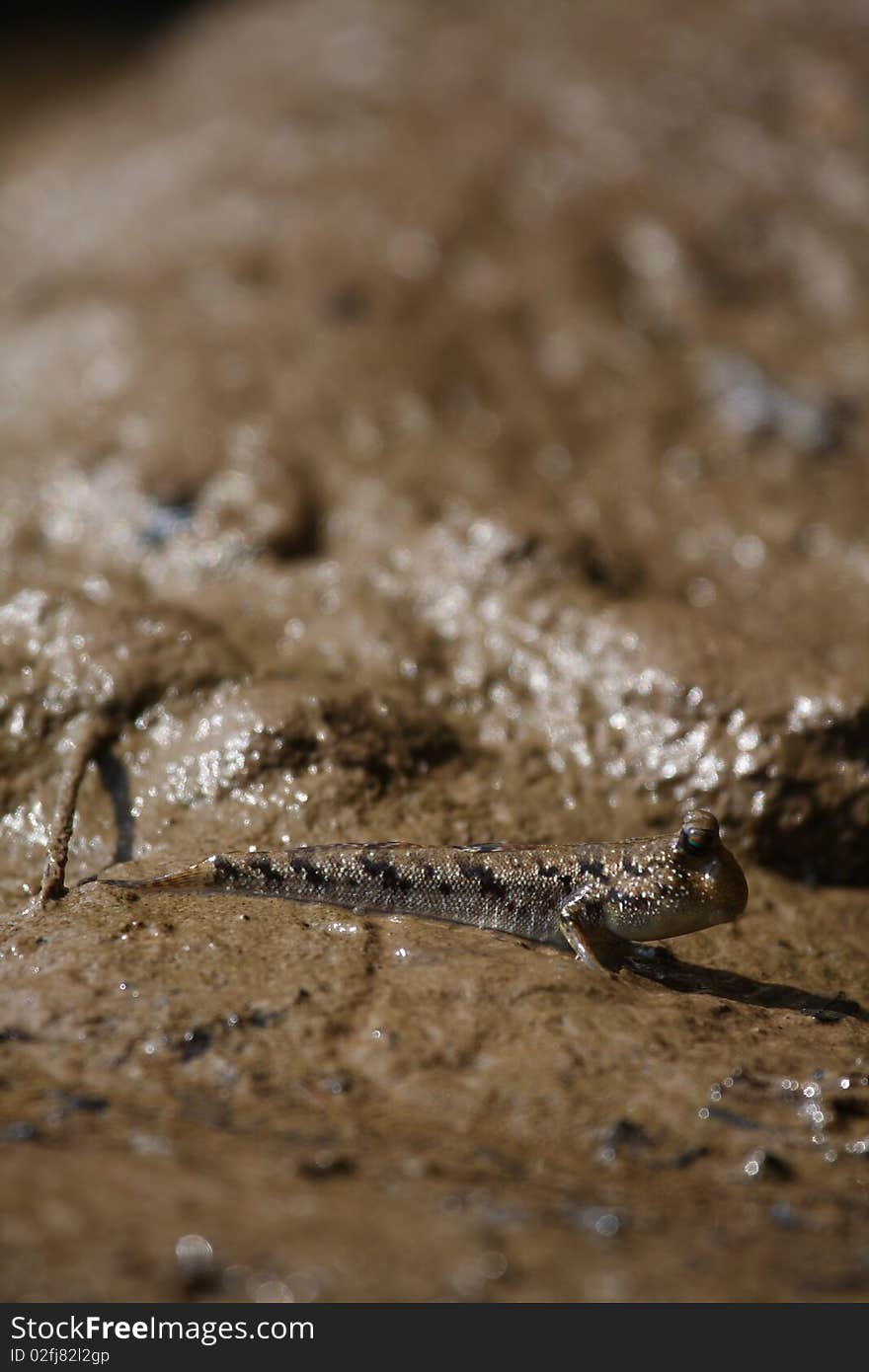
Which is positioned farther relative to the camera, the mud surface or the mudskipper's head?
the mudskipper's head

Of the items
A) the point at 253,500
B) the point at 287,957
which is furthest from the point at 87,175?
the point at 287,957

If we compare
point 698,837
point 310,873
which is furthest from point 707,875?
point 310,873

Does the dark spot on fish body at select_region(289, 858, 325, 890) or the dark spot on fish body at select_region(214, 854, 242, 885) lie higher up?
the dark spot on fish body at select_region(289, 858, 325, 890)

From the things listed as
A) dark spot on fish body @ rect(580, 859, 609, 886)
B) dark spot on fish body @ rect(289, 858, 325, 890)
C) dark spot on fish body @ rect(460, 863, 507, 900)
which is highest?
dark spot on fish body @ rect(580, 859, 609, 886)

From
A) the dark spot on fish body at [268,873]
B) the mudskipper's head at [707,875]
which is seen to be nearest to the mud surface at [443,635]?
the dark spot on fish body at [268,873]

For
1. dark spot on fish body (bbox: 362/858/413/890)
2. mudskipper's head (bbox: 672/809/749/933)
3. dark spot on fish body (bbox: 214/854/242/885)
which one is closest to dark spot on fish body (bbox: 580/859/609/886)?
mudskipper's head (bbox: 672/809/749/933)

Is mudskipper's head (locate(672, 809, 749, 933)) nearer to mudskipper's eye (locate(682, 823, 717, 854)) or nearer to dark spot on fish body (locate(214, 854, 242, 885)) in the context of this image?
mudskipper's eye (locate(682, 823, 717, 854))

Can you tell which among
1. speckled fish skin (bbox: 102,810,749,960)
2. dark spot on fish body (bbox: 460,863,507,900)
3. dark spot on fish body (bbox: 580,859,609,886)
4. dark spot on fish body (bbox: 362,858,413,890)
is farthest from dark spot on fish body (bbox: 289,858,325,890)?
dark spot on fish body (bbox: 580,859,609,886)
